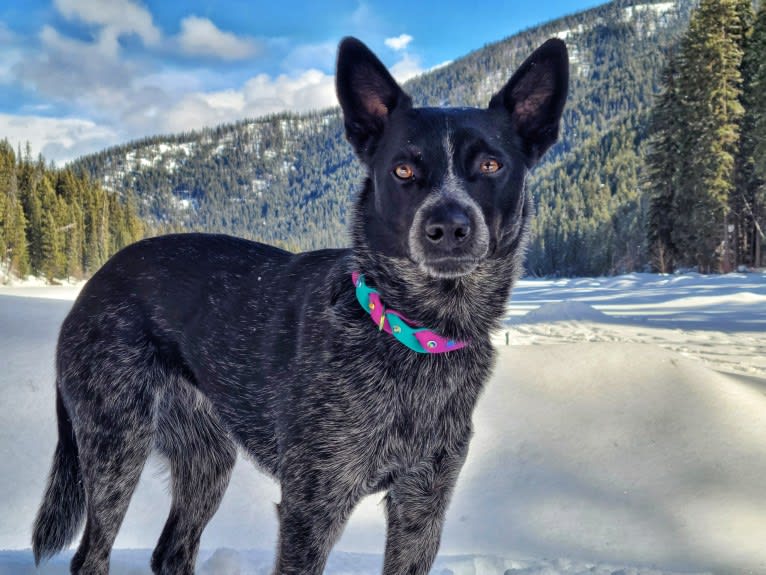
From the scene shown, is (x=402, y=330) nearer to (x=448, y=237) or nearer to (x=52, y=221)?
(x=448, y=237)

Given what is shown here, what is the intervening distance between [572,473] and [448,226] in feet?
16.3

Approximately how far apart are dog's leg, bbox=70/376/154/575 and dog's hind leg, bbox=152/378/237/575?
0.32m

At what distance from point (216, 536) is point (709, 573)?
424 cm

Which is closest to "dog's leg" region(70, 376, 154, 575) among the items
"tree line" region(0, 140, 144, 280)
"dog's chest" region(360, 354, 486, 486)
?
"dog's chest" region(360, 354, 486, 486)

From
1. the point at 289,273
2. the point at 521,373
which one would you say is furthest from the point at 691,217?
the point at 289,273

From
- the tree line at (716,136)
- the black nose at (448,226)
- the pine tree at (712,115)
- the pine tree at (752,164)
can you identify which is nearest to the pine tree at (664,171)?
the tree line at (716,136)

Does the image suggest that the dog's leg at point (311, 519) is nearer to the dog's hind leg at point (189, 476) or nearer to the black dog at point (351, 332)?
the black dog at point (351, 332)

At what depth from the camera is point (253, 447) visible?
295 centimetres

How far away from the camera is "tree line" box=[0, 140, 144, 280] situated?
49.5 meters

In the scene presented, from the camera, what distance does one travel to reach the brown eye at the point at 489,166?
252 cm

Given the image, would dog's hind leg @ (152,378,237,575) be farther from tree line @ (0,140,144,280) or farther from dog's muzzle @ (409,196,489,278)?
tree line @ (0,140,144,280)

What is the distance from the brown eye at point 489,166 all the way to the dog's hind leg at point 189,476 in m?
2.07

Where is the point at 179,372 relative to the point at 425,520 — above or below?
above

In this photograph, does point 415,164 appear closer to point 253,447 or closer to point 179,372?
point 253,447
